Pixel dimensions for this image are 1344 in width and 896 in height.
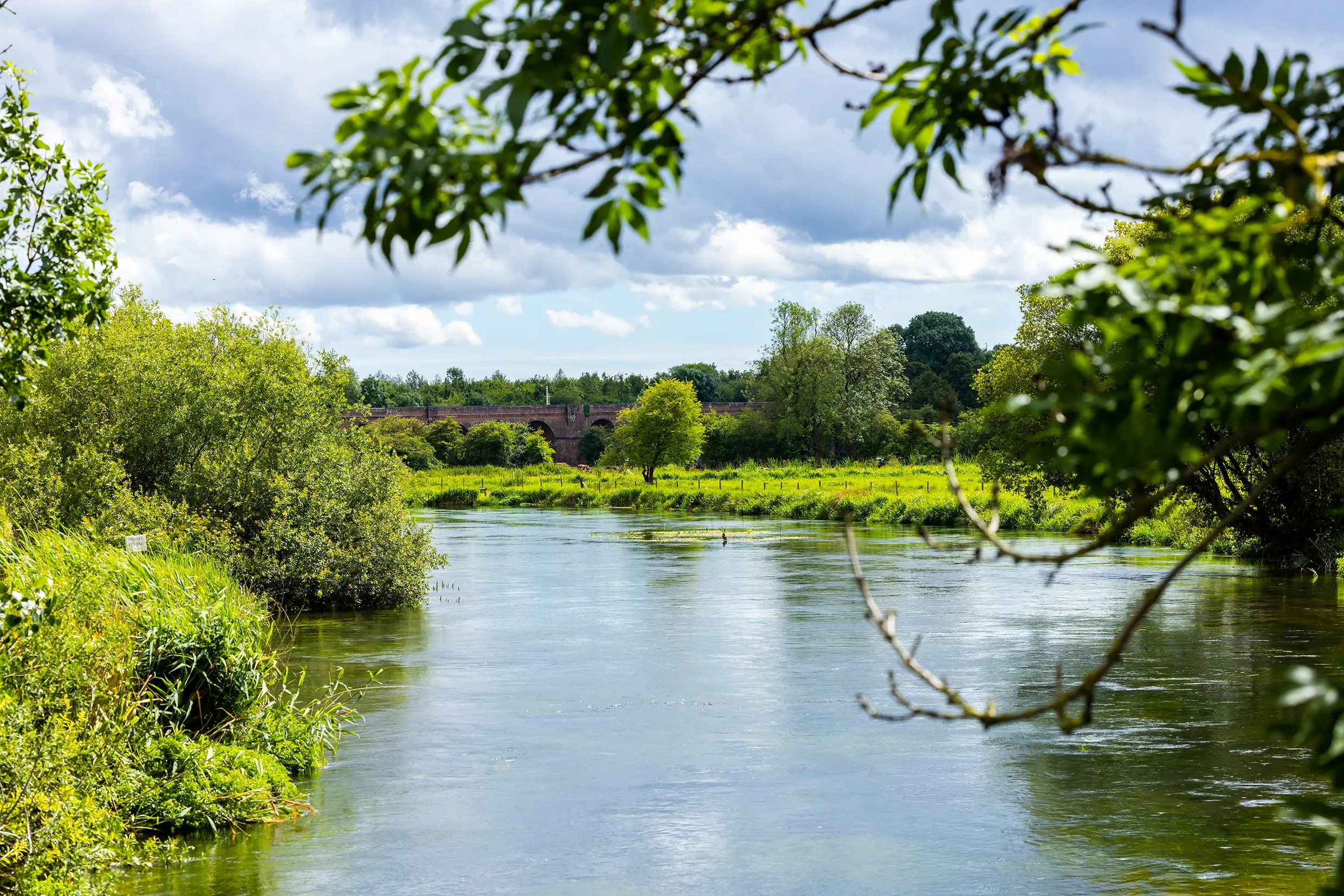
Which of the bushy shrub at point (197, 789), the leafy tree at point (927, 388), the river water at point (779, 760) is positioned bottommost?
the river water at point (779, 760)

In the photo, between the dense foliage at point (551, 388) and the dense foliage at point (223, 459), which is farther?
the dense foliage at point (551, 388)

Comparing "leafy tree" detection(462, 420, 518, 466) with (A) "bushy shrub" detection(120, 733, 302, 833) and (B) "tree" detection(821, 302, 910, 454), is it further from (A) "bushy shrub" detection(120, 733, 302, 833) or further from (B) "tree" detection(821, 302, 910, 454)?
(A) "bushy shrub" detection(120, 733, 302, 833)

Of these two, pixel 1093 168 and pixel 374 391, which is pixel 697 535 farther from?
pixel 374 391

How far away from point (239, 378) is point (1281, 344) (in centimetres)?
2382

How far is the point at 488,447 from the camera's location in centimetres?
9506

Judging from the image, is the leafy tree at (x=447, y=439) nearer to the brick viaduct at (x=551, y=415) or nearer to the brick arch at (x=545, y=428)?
the brick viaduct at (x=551, y=415)

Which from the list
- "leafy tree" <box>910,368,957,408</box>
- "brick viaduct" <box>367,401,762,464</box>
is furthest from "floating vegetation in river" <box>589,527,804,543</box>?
"leafy tree" <box>910,368,957,408</box>

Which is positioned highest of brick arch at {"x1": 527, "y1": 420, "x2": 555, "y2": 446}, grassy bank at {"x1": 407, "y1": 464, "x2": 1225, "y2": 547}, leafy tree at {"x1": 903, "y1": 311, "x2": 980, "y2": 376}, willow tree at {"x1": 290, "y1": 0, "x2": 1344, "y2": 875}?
leafy tree at {"x1": 903, "y1": 311, "x2": 980, "y2": 376}

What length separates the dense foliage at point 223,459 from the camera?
20594 millimetres

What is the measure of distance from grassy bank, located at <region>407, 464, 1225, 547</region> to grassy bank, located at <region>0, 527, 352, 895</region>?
15220 mm

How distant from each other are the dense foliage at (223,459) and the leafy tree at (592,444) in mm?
81886

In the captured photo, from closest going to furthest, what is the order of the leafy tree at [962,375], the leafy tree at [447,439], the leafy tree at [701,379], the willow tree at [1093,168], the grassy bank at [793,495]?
the willow tree at [1093,168] → the grassy bank at [793,495] → the leafy tree at [447,439] → the leafy tree at [962,375] → the leafy tree at [701,379]

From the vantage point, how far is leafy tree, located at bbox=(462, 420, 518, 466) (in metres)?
94.7

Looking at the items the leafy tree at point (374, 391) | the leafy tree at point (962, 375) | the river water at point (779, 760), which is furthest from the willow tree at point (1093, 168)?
the leafy tree at point (374, 391)
